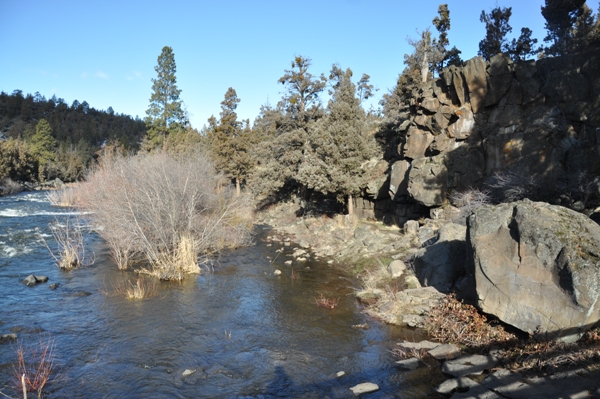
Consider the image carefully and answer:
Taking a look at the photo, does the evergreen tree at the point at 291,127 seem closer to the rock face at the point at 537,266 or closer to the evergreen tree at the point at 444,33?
the evergreen tree at the point at 444,33

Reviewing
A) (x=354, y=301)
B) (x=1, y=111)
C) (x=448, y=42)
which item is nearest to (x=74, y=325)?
(x=354, y=301)

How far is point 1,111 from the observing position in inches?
4181

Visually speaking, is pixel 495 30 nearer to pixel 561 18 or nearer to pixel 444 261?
pixel 561 18

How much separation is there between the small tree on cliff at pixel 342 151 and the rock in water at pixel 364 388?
17.1 metres

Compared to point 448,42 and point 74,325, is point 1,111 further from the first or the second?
point 74,325

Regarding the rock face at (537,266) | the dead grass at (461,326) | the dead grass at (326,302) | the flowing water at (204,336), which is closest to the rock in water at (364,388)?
the flowing water at (204,336)

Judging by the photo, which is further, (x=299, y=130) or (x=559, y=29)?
(x=559, y=29)

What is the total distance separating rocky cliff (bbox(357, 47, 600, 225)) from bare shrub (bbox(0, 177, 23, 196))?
4573 cm

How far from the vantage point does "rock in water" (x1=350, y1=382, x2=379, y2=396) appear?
26.6ft

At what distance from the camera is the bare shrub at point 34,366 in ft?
26.7

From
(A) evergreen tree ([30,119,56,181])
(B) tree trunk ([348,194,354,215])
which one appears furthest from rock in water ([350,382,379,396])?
(A) evergreen tree ([30,119,56,181])

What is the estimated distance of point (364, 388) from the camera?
819 centimetres

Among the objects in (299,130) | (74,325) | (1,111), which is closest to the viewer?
(74,325)

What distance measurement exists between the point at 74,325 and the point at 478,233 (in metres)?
10.9
